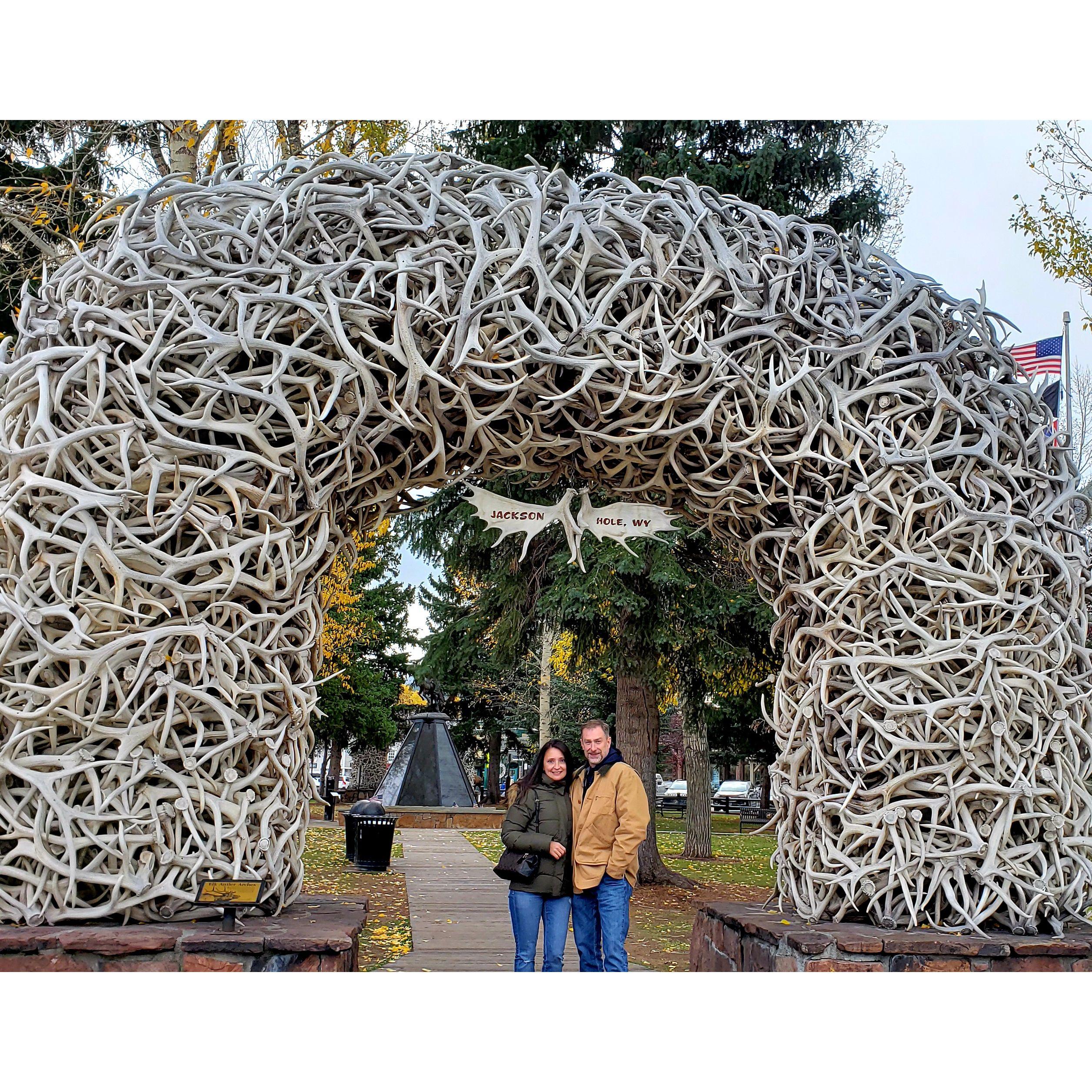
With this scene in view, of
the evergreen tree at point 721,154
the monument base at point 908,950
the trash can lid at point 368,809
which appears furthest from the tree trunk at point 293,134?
the monument base at point 908,950

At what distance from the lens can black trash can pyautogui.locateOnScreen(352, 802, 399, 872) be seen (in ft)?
35.7

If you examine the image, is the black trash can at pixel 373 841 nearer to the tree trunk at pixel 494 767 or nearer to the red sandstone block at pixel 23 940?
the red sandstone block at pixel 23 940

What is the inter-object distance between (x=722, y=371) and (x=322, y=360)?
1900mm

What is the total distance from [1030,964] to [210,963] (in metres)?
3.63

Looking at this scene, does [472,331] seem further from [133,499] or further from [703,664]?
[703,664]

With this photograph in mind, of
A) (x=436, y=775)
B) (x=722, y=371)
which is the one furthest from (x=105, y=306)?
(x=436, y=775)

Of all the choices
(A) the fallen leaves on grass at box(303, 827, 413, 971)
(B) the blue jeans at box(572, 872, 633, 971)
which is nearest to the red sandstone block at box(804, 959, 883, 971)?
(B) the blue jeans at box(572, 872, 633, 971)

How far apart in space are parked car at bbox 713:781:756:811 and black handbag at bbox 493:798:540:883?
26.5 meters

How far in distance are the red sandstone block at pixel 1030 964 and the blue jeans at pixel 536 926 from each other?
6.60 ft

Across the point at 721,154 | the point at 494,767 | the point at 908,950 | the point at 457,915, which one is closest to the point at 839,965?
the point at 908,950

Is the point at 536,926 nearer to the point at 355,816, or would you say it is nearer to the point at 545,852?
the point at 545,852

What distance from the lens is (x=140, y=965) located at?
4.08 meters

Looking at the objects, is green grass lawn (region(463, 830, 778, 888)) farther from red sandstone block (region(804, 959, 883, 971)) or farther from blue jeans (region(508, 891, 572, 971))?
red sandstone block (region(804, 959, 883, 971))

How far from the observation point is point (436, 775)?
16609 mm
